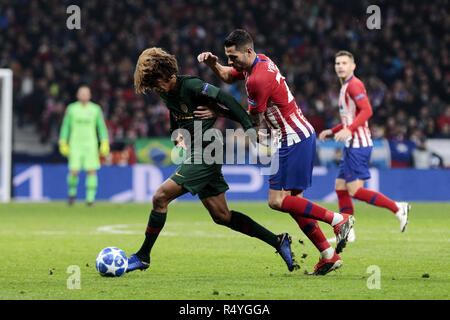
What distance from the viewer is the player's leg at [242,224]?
6297 millimetres

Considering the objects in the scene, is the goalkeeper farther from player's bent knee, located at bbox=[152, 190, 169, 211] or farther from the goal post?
player's bent knee, located at bbox=[152, 190, 169, 211]

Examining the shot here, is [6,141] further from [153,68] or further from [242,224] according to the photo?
[153,68]

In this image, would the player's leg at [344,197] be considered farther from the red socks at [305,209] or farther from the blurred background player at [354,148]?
the red socks at [305,209]

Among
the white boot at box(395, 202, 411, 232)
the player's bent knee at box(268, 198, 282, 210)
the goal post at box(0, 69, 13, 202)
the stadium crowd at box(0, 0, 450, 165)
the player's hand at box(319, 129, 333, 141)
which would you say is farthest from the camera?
the stadium crowd at box(0, 0, 450, 165)

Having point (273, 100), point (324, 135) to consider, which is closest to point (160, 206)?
point (273, 100)

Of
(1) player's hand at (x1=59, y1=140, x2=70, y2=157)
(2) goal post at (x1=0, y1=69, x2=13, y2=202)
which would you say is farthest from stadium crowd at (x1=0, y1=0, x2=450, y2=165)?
(1) player's hand at (x1=59, y1=140, x2=70, y2=157)

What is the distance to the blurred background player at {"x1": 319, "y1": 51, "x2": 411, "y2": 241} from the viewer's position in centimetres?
883

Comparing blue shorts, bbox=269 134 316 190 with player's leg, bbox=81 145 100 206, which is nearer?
blue shorts, bbox=269 134 316 190

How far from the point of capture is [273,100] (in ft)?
20.5

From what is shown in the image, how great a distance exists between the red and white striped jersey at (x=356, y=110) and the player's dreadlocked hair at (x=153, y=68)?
296cm

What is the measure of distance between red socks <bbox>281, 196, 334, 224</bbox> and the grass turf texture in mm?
459

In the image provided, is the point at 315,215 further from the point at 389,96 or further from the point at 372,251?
the point at 389,96

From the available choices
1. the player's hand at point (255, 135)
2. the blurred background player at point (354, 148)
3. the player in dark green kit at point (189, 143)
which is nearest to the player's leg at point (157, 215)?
the player in dark green kit at point (189, 143)

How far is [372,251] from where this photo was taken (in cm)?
773
